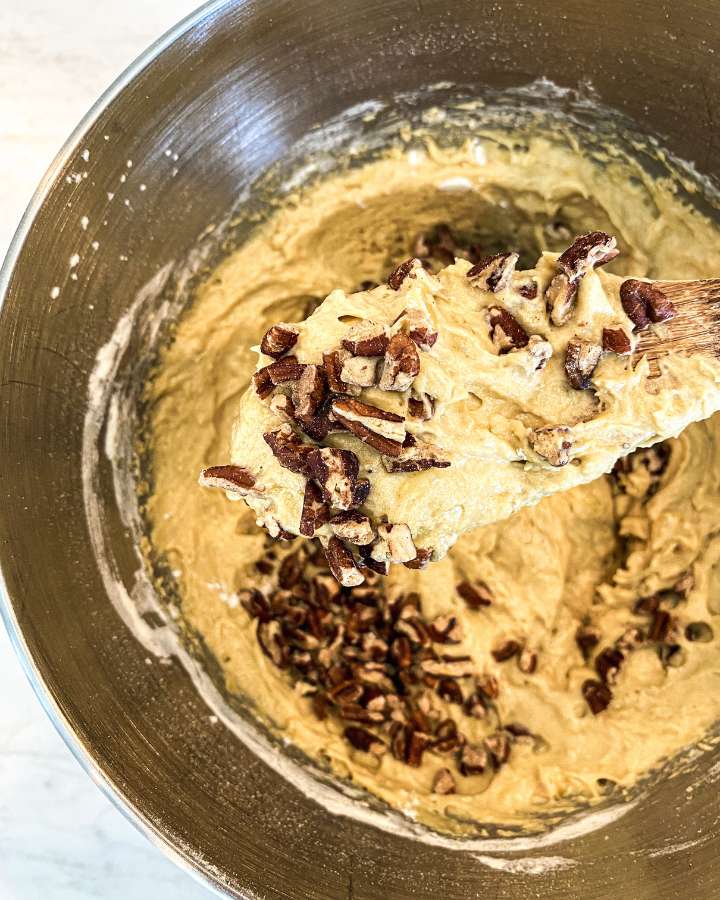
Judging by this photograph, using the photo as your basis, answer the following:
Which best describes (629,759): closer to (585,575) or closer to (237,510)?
(585,575)

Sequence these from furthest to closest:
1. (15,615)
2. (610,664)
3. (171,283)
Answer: (610,664) < (171,283) < (15,615)

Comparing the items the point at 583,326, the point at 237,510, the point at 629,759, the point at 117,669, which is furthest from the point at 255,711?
the point at 583,326

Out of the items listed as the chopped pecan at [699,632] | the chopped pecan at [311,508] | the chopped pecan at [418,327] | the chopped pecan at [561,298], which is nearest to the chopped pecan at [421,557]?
the chopped pecan at [311,508]

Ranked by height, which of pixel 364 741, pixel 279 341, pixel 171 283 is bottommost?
pixel 364 741

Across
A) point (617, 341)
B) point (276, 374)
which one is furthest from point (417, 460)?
point (617, 341)

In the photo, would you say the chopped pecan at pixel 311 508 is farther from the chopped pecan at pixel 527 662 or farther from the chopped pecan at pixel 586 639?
the chopped pecan at pixel 586 639

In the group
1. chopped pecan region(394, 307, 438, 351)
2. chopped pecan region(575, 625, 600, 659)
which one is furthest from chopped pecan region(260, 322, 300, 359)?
chopped pecan region(575, 625, 600, 659)

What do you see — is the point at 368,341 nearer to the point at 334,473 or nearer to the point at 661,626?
the point at 334,473
